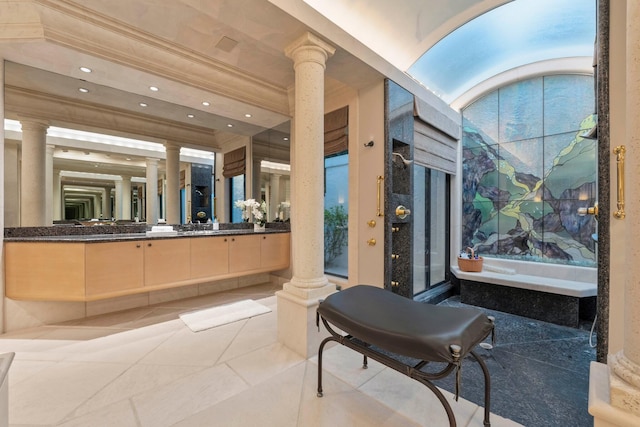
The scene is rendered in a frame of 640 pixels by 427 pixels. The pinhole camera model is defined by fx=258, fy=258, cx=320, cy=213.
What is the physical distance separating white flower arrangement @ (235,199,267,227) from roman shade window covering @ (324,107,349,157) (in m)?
1.38

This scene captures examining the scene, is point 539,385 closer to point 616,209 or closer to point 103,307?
point 616,209

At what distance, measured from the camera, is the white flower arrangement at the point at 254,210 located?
3727 millimetres

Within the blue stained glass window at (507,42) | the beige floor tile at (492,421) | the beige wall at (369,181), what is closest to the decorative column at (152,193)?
the beige wall at (369,181)

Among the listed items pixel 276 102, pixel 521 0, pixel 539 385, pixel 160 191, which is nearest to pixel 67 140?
pixel 160 191

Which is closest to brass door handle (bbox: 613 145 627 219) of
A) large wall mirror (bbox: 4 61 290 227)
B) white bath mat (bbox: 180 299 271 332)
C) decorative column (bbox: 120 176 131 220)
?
white bath mat (bbox: 180 299 271 332)

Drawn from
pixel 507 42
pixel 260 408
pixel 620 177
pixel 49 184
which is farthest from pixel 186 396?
pixel 507 42

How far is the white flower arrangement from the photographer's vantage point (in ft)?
12.2

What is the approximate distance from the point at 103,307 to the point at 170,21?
2.80m

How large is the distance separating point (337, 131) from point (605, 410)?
2.70 metres

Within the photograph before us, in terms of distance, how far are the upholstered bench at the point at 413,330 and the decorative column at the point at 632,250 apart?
386 mm

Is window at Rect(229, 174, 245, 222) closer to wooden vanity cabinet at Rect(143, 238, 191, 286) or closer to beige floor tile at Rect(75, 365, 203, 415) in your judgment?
wooden vanity cabinet at Rect(143, 238, 191, 286)

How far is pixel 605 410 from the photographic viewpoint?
816 millimetres

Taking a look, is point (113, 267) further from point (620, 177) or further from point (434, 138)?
point (434, 138)

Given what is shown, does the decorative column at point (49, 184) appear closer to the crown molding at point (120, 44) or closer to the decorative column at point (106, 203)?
the decorative column at point (106, 203)
